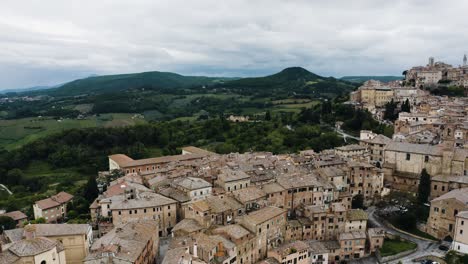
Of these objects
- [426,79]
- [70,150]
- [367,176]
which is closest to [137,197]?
[367,176]

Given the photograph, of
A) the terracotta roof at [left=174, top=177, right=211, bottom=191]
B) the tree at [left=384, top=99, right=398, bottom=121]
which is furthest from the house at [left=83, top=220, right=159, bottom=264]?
the tree at [left=384, top=99, right=398, bottom=121]

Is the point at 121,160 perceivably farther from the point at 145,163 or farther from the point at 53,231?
the point at 53,231

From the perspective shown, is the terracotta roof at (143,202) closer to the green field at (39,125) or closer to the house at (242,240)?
the house at (242,240)

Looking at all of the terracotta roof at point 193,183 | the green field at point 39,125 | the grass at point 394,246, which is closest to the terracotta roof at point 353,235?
the grass at point 394,246

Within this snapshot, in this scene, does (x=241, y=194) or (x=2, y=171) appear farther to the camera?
(x=2, y=171)

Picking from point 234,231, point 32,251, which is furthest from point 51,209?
point 234,231

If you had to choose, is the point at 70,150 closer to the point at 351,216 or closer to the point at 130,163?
the point at 130,163
